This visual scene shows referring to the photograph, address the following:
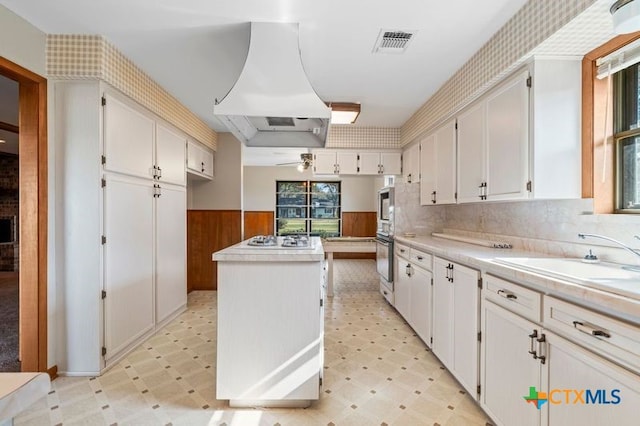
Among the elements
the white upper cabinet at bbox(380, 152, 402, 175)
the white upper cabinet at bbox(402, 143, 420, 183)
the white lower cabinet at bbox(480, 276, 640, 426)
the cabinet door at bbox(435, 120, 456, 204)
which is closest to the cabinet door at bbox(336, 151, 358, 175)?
the white upper cabinet at bbox(380, 152, 402, 175)

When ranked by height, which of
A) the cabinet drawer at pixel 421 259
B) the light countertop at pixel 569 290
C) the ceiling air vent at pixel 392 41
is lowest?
the cabinet drawer at pixel 421 259

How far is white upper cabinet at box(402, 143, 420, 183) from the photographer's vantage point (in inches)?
Result: 155

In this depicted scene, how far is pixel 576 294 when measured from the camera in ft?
3.79

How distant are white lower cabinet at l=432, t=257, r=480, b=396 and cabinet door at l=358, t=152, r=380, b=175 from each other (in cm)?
218

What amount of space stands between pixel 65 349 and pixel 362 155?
3.84 metres

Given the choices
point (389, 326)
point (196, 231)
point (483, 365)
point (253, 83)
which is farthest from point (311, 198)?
point (483, 365)

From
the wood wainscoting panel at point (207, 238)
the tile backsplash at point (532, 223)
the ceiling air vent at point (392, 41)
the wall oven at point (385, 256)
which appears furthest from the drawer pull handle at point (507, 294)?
the wood wainscoting panel at point (207, 238)

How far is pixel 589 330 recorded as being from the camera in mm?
1123

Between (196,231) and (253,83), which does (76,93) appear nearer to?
(253,83)

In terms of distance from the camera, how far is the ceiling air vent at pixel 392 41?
2174 mm

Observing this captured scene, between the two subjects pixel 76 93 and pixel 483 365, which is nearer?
pixel 483 365

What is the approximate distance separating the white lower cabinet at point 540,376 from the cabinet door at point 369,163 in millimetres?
2861

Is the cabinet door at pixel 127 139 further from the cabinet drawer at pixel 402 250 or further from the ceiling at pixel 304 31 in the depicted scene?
the cabinet drawer at pixel 402 250

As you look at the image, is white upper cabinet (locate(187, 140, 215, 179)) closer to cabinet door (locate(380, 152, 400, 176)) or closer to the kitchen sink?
cabinet door (locate(380, 152, 400, 176))
